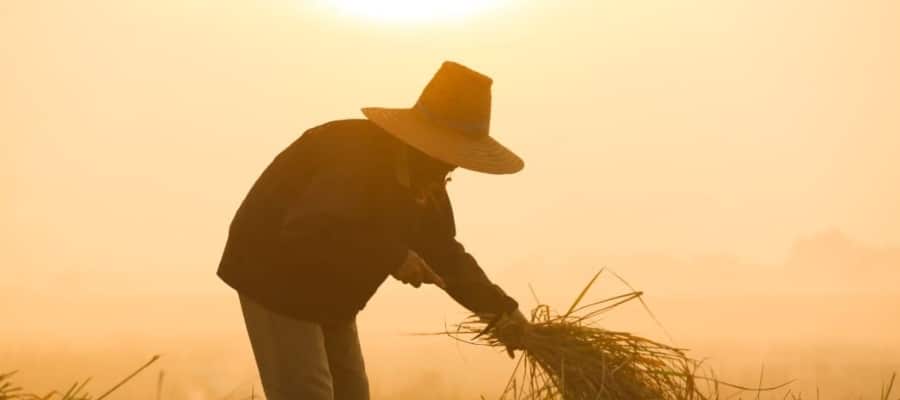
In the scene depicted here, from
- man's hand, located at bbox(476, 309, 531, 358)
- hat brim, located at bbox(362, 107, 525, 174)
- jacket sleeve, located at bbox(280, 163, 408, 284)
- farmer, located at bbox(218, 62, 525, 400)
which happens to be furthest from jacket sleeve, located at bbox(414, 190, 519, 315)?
jacket sleeve, located at bbox(280, 163, 408, 284)

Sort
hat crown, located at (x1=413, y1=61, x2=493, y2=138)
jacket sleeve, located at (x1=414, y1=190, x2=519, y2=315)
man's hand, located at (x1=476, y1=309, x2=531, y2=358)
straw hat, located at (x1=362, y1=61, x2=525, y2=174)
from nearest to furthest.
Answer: straw hat, located at (x1=362, y1=61, x2=525, y2=174), hat crown, located at (x1=413, y1=61, x2=493, y2=138), jacket sleeve, located at (x1=414, y1=190, x2=519, y2=315), man's hand, located at (x1=476, y1=309, x2=531, y2=358)

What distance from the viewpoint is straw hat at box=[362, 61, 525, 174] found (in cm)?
384

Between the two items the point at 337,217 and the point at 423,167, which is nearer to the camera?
the point at 337,217

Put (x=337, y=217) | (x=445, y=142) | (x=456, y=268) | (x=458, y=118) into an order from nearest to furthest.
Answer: (x=337, y=217) → (x=445, y=142) → (x=458, y=118) → (x=456, y=268)

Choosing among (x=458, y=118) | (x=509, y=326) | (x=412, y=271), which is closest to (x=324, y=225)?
(x=412, y=271)

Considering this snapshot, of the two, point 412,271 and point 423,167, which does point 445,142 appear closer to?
point 423,167

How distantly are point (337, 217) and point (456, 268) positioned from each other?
3.07 feet

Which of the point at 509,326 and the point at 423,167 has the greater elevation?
the point at 423,167

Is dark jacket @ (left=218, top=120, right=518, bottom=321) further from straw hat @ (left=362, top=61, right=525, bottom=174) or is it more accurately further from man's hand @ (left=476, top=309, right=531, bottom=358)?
man's hand @ (left=476, top=309, right=531, bottom=358)

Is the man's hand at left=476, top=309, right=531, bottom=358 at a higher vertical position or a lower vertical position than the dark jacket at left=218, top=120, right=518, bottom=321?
lower

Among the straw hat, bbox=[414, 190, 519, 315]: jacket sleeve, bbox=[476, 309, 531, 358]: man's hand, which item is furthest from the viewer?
bbox=[476, 309, 531, 358]: man's hand

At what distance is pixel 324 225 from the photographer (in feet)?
11.9

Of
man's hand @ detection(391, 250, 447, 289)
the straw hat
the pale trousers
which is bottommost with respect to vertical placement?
the pale trousers

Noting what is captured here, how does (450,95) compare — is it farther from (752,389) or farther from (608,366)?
(752,389)
